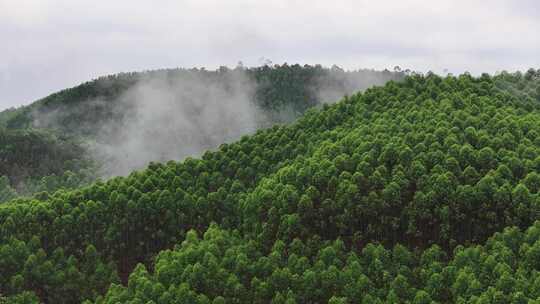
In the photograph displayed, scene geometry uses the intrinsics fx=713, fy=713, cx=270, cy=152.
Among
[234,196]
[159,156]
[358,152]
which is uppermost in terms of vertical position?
[358,152]

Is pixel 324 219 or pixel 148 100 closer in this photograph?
pixel 324 219

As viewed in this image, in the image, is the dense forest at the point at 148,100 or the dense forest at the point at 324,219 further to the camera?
the dense forest at the point at 148,100

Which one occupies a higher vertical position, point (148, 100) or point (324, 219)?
point (148, 100)

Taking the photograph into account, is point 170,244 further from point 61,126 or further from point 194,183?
point 61,126

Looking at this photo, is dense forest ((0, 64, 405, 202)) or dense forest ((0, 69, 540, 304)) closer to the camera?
dense forest ((0, 69, 540, 304))

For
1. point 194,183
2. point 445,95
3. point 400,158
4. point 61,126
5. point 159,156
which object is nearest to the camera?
point 400,158

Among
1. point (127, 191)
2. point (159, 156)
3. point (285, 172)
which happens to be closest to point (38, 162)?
point (159, 156)

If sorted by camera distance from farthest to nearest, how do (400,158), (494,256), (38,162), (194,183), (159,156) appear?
(159,156)
(38,162)
(194,183)
(400,158)
(494,256)

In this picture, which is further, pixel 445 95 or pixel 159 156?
pixel 159 156
